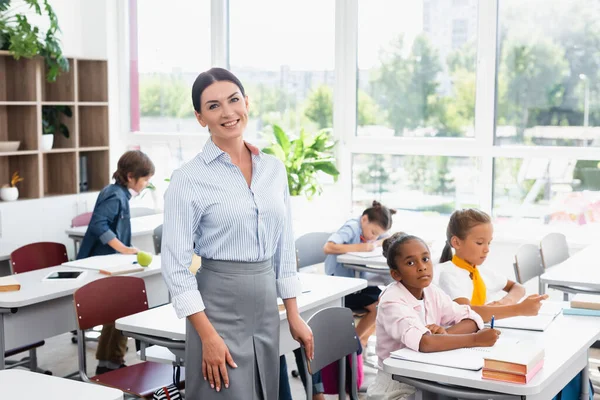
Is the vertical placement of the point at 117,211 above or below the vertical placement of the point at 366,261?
above

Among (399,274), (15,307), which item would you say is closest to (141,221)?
(15,307)

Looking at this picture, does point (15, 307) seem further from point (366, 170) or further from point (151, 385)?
point (366, 170)

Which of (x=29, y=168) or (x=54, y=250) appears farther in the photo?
(x=29, y=168)

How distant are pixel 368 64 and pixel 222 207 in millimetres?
4468

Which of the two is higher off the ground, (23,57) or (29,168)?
(23,57)

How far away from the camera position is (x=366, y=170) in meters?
6.61

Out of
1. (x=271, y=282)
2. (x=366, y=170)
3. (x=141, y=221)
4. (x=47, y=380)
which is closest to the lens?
(x=47, y=380)

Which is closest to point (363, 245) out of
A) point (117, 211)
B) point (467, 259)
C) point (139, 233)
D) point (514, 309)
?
point (117, 211)

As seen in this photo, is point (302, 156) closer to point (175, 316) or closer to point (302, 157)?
point (302, 157)

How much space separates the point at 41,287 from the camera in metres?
3.76

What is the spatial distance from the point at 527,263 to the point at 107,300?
246 centimetres

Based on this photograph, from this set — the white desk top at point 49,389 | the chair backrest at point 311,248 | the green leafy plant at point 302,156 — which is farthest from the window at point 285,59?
the white desk top at point 49,389

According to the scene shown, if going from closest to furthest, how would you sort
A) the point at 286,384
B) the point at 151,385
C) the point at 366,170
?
the point at 286,384 < the point at 151,385 < the point at 366,170

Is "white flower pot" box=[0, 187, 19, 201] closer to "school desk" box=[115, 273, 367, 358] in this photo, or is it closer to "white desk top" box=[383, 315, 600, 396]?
"school desk" box=[115, 273, 367, 358]
